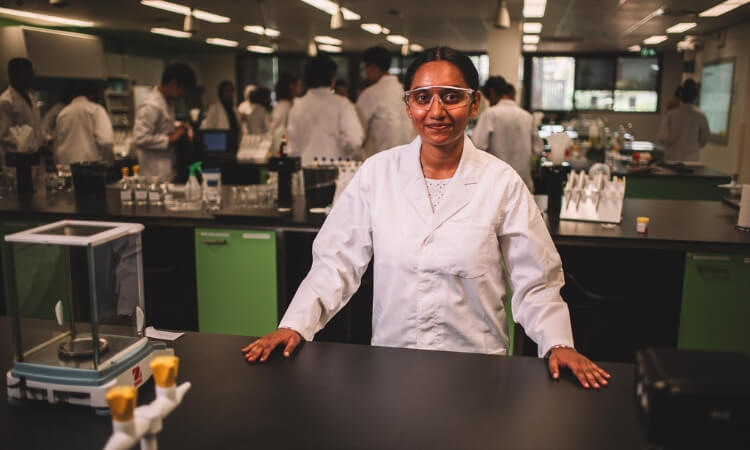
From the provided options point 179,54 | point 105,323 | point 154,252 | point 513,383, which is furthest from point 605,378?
point 179,54

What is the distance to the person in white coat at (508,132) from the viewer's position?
604 centimetres

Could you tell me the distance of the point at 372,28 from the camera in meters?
11.3

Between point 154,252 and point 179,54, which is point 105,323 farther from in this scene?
point 179,54

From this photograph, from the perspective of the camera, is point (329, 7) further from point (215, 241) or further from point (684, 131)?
point (215, 241)

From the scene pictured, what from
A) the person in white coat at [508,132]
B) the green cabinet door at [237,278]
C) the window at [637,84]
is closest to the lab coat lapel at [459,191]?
the green cabinet door at [237,278]

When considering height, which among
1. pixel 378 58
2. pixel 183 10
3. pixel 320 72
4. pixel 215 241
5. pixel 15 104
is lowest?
pixel 215 241

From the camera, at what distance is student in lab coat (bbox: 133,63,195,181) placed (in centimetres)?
508

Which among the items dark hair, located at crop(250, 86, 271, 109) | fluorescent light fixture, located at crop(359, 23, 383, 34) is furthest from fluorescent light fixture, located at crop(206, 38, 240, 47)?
dark hair, located at crop(250, 86, 271, 109)

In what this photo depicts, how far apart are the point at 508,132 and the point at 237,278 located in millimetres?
3424

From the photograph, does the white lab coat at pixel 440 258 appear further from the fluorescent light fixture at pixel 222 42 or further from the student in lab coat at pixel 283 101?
the fluorescent light fixture at pixel 222 42

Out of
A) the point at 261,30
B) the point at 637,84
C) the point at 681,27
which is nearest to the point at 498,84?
the point at 681,27

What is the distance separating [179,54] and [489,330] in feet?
51.4

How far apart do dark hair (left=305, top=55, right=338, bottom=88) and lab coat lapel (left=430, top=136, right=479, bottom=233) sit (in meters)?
3.55

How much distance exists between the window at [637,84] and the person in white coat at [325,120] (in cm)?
1247
